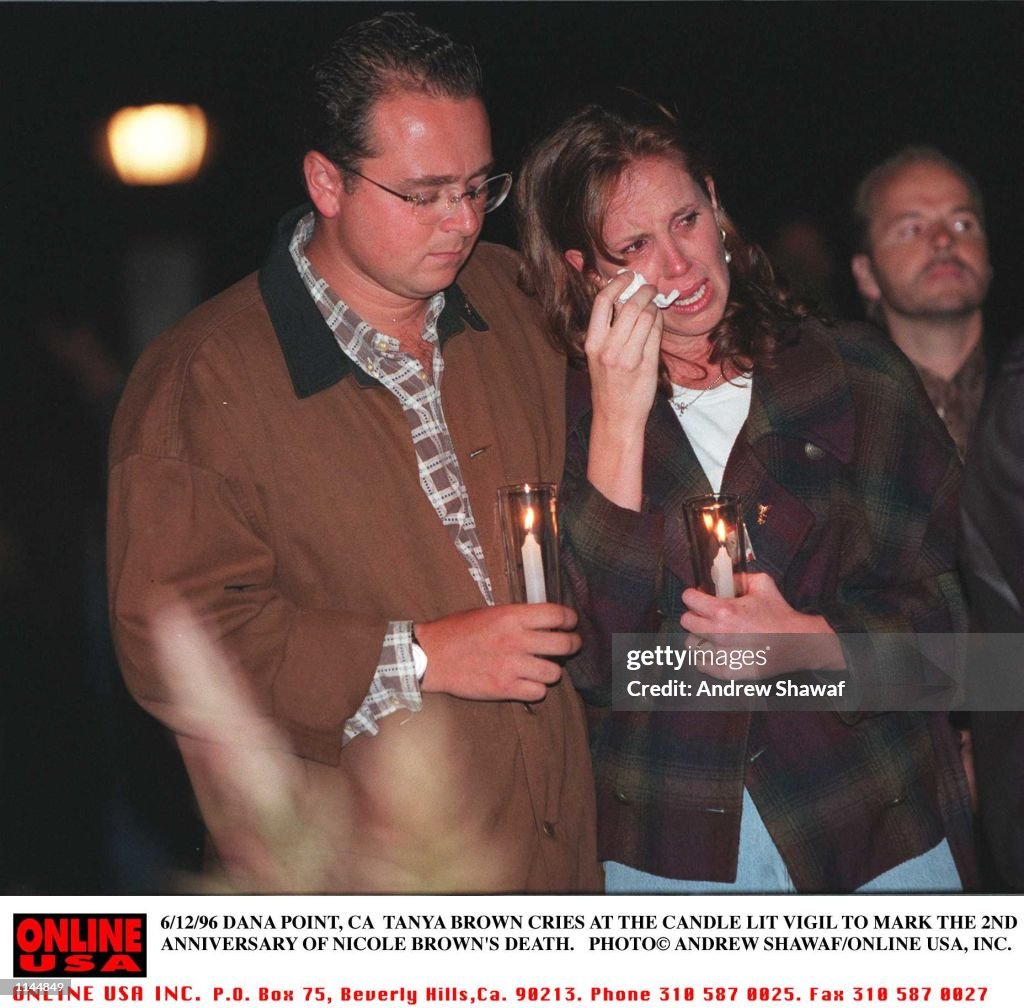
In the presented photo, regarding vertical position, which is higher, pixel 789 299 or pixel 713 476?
pixel 789 299

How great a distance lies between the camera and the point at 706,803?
6.93 ft

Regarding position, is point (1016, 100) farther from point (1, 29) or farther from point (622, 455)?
point (1, 29)

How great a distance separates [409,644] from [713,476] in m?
0.58

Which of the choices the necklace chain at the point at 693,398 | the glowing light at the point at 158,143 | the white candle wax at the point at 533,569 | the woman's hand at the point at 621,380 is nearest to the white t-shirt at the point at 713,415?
the necklace chain at the point at 693,398

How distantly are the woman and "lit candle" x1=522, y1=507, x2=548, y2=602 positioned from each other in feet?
0.51

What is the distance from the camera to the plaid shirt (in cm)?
218

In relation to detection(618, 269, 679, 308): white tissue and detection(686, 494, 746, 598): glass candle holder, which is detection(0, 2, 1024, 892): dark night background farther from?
detection(686, 494, 746, 598): glass candle holder

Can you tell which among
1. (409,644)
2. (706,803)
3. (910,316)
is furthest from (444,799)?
(910,316)

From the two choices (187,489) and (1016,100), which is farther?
(1016,100)

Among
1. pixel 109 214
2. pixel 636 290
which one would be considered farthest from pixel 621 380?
pixel 109 214

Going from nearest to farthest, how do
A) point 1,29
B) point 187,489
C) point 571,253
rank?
point 187,489, point 571,253, point 1,29
